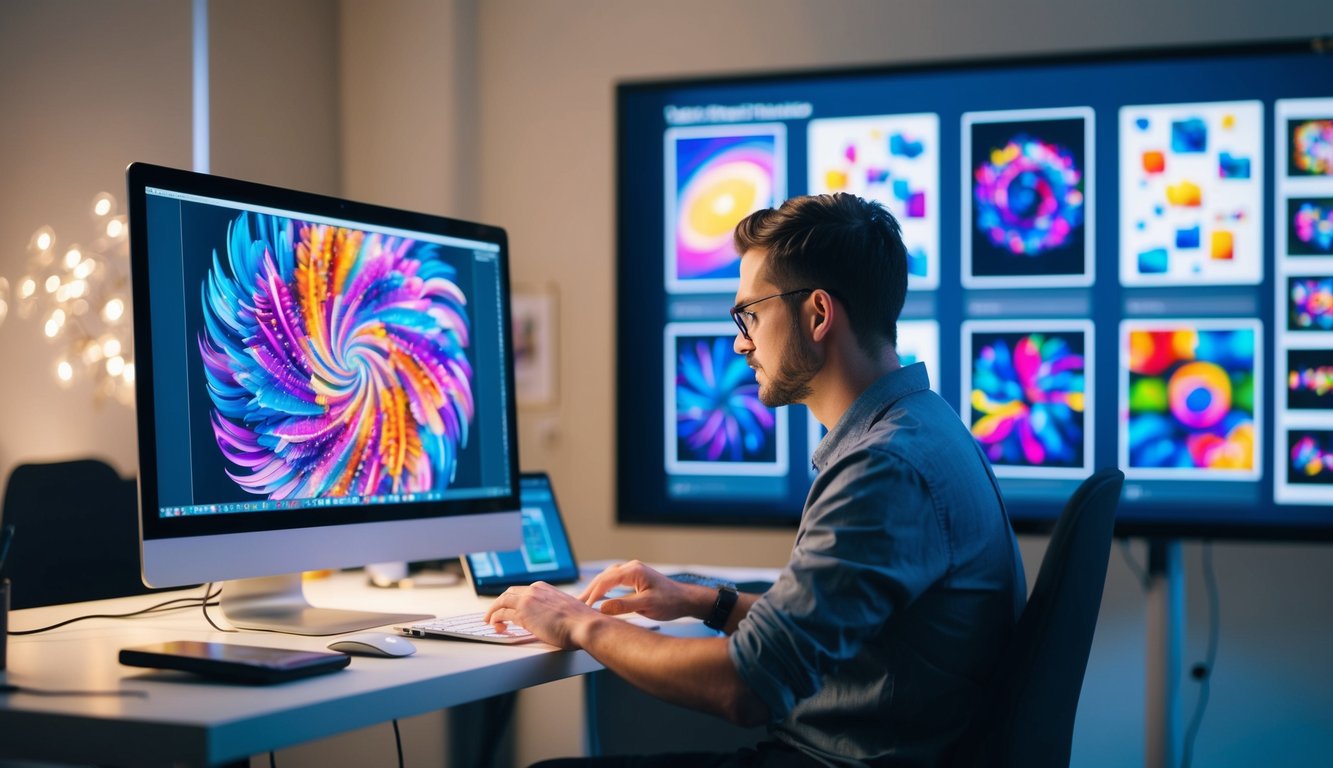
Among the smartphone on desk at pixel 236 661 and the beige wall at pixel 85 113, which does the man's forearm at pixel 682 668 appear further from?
the beige wall at pixel 85 113

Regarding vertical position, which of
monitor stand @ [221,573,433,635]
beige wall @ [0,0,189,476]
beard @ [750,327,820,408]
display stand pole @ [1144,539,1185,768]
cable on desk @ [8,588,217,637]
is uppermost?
beige wall @ [0,0,189,476]

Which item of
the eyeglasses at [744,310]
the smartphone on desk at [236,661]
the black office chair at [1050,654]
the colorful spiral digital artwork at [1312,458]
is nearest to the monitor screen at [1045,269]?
the colorful spiral digital artwork at [1312,458]

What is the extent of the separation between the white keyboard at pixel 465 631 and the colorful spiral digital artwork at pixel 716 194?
1.39m

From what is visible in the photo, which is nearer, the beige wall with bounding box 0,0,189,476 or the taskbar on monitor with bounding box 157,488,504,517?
the taskbar on monitor with bounding box 157,488,504,517

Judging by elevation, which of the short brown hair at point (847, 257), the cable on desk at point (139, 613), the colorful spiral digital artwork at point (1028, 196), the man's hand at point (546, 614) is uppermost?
the colorful spiral digital artwork at point (1028, 196)

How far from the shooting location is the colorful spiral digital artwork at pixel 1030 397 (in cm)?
251

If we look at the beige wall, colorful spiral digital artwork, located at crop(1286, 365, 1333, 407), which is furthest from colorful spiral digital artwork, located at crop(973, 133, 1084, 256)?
the beige wall

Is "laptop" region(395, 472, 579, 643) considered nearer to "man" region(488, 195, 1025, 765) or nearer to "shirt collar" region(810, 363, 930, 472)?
"man" region(488, 195, 1025, 765)

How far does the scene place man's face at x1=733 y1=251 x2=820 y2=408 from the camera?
1.57 m

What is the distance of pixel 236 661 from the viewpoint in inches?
46.6

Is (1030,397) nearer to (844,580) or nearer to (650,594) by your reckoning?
(650,594)

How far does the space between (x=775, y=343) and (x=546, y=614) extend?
493 mm

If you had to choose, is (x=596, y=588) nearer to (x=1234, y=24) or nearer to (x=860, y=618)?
(x=860, y=618)

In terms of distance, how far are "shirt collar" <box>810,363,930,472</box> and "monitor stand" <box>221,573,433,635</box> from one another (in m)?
0.66
